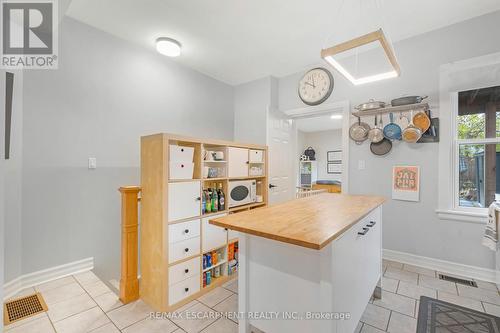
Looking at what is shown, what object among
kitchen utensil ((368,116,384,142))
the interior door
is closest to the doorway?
the interior door

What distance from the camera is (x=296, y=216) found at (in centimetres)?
146

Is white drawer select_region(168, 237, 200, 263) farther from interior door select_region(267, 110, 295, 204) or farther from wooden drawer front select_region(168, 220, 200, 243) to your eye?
interior door select_region(267, 110, 295, 204)

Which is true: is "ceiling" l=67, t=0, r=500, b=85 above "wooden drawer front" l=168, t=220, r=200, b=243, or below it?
above

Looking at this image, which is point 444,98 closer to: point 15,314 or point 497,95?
point 497,95

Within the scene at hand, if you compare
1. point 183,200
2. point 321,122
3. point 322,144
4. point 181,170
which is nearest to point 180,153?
point 181,170

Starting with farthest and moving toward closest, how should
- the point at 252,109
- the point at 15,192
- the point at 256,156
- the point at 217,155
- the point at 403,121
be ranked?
the point at 252,109 < the point at 256,156 < the point at 403,121 < the point at 217,155 < the point at 15,192

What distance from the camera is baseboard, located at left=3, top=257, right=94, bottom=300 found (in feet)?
6.74

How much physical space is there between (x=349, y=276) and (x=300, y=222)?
0.43 metres

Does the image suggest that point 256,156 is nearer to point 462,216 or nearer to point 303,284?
point 303,284

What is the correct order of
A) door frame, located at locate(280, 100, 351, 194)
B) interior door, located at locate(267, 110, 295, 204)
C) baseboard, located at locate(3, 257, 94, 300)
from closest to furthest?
baseboard, located at locate(3, 257, 94, 300) < door frame, located at locate(280, 100, 351, 194) < interior door, located at locate(267, 110, 295, 204)

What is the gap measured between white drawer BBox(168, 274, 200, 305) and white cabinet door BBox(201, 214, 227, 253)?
11.0 inches

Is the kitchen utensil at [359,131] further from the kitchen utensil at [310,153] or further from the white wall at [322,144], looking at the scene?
the kitchen utensil at [310,153]

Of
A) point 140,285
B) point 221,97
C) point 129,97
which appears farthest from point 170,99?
point 140,285

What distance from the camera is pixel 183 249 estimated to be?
2.08 m
